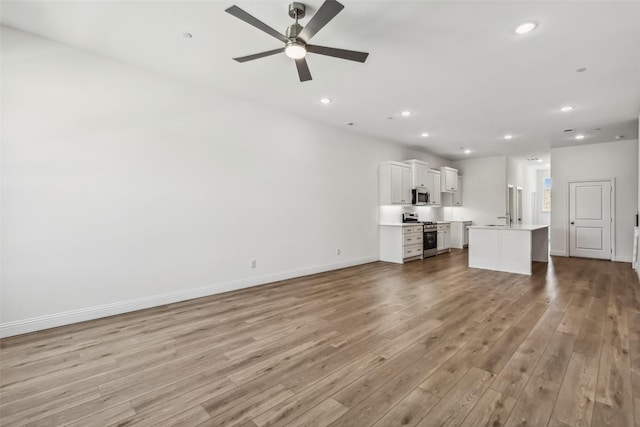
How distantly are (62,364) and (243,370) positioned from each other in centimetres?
149

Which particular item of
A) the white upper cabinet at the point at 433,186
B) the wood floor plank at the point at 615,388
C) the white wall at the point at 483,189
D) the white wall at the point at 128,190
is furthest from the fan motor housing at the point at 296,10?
the white wall at the point at 483,189

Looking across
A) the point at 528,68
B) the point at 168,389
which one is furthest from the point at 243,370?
the point at 528,68

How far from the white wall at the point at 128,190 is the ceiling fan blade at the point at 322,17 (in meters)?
2.32

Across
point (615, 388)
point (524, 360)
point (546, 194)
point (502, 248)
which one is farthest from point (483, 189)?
point (615, 388)

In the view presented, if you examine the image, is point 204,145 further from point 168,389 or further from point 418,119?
point 418,119

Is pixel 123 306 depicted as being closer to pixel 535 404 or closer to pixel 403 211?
pixel 535 404

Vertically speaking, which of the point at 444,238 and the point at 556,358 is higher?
the point at 444,238

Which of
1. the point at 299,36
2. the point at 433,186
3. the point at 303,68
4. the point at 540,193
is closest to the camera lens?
the point at 299,36

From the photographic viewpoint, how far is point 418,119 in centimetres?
561

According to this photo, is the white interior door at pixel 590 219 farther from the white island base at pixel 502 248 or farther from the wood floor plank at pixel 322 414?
the wood floor plank at pixel 322 414

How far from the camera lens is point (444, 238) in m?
8.56

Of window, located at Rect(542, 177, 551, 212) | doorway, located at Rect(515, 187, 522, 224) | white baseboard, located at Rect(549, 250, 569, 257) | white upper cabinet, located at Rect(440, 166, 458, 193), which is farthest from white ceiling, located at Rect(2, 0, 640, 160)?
window, located at Rect(542, 177, 551, 212)

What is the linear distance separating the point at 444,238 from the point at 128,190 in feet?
25.6

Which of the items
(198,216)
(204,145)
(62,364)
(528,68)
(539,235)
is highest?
(528,68)
